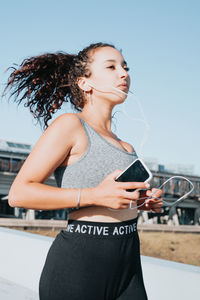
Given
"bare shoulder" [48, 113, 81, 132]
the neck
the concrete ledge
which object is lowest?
the concrete ledge

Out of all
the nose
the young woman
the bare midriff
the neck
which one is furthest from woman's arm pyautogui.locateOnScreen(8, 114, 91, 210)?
the nose

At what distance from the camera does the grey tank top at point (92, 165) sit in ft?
5.90

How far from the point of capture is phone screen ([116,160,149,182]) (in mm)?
1704

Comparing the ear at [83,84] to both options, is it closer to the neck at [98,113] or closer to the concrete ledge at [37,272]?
the neck at [98,113]

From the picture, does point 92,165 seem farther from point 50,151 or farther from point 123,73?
point 123,73

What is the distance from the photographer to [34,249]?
509 cm

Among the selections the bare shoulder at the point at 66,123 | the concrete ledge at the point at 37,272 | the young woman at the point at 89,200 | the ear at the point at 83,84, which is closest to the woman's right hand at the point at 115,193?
the young woman at the point at 89,200

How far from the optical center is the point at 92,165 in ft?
5.90

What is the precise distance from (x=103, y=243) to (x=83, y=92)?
0.85 meters

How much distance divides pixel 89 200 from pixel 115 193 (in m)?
0.13

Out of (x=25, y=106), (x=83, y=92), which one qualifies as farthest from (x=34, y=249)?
(x=83, y=92)

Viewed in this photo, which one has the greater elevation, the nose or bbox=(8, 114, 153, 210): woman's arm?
the nose

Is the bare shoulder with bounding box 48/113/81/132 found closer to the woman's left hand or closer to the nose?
the nose

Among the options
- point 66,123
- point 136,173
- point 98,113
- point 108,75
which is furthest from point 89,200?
point 108,75
